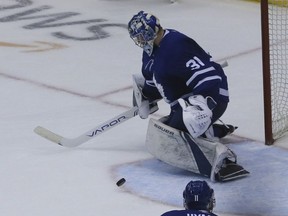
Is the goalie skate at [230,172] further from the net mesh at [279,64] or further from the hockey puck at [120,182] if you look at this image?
the net mesh at [279,64]

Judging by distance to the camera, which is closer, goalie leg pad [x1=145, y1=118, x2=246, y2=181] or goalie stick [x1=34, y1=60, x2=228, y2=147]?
goalie leg pad [x1=145, y1=118, x2=246, y2=181]

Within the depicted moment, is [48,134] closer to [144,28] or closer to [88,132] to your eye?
[88,132]

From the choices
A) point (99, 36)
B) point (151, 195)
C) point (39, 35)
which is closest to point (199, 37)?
point (99, 36)

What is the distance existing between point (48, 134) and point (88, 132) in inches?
8.0

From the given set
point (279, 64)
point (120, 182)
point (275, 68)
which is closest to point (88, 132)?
point (120, 182)

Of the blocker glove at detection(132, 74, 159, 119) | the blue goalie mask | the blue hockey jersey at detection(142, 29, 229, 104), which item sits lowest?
the blocker glove at detection(132, 74, 159, 119)

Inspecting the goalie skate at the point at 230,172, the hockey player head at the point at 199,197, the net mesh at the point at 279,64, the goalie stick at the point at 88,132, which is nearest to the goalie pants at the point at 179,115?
the goalie skate at the point at 230,172

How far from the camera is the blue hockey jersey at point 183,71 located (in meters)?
3.37

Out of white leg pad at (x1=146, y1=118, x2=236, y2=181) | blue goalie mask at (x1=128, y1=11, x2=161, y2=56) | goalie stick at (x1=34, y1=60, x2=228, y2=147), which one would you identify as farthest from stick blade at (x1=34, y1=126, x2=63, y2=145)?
blue goalie mask at (x1=128, y1=11, x2=161, y2=56)

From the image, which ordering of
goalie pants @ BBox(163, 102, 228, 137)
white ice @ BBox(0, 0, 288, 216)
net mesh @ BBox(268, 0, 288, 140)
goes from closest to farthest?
white ice @ BBox(0, 0, 288, 216), goalie pants @ BBox(163, 102, 228, 137), net mesh @ BBox(268, 0, 288, 140)

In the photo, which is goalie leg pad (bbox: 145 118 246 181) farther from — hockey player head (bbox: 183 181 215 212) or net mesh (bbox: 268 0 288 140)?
hockey player head (bbox: 183 181 215 212)

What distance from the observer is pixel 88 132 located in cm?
379

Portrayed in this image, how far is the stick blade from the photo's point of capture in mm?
3848

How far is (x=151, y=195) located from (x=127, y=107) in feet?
3.62
